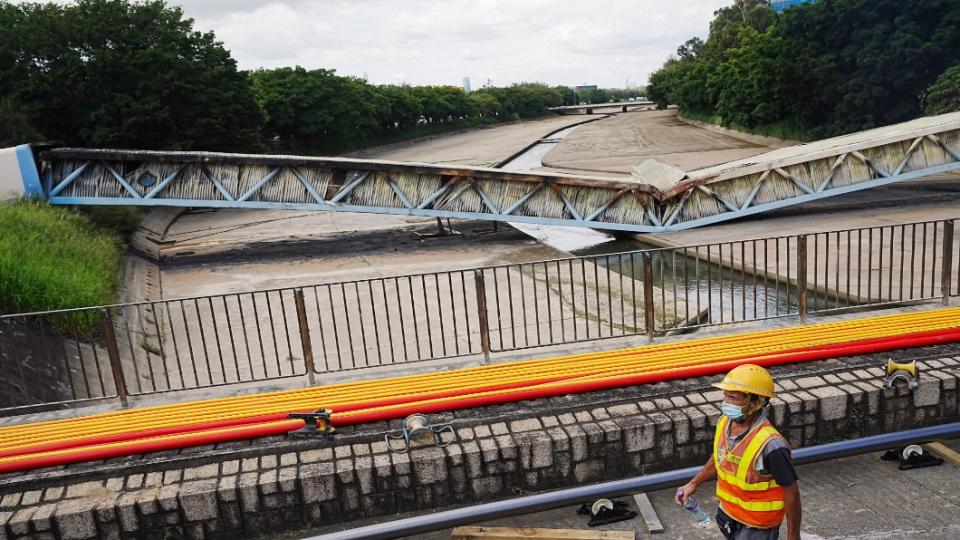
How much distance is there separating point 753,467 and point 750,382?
1.26ft

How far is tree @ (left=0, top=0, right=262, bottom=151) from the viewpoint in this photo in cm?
2281

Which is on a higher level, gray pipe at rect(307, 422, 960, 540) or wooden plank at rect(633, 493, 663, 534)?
gray pipe at rect(307, 422, 960, 540)

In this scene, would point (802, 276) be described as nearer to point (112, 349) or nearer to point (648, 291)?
point (648, 291)

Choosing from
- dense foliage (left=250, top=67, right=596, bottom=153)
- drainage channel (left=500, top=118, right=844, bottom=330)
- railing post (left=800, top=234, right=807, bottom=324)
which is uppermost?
dense foliage (left=250, top=67, right=596, bottom=153)

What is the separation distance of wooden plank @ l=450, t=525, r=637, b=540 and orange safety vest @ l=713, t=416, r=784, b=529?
138cm

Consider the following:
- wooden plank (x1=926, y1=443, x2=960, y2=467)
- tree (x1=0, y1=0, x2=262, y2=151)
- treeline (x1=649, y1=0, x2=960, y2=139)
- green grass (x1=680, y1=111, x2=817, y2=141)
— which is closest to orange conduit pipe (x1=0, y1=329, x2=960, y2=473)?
wooden plank (x1=926, y1=443, x2=960, y2=467)

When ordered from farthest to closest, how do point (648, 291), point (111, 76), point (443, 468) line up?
point (111, 76) < point (648, 291) < point (443, 468)

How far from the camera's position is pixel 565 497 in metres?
3.24

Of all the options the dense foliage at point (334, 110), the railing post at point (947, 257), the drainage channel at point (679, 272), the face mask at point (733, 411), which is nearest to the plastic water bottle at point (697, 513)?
the face mask at point (733, 411)

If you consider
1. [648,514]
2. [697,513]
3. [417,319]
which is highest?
[697,513]

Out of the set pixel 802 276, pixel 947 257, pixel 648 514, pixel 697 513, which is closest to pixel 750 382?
pixel 697 513

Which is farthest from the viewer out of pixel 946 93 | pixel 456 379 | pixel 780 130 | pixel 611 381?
pixel 780 130

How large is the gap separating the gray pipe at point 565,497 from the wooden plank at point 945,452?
7.33 feet

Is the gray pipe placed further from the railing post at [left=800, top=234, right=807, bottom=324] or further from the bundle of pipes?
the railing post at [left=800, top=234, right=807, bottom=324]
